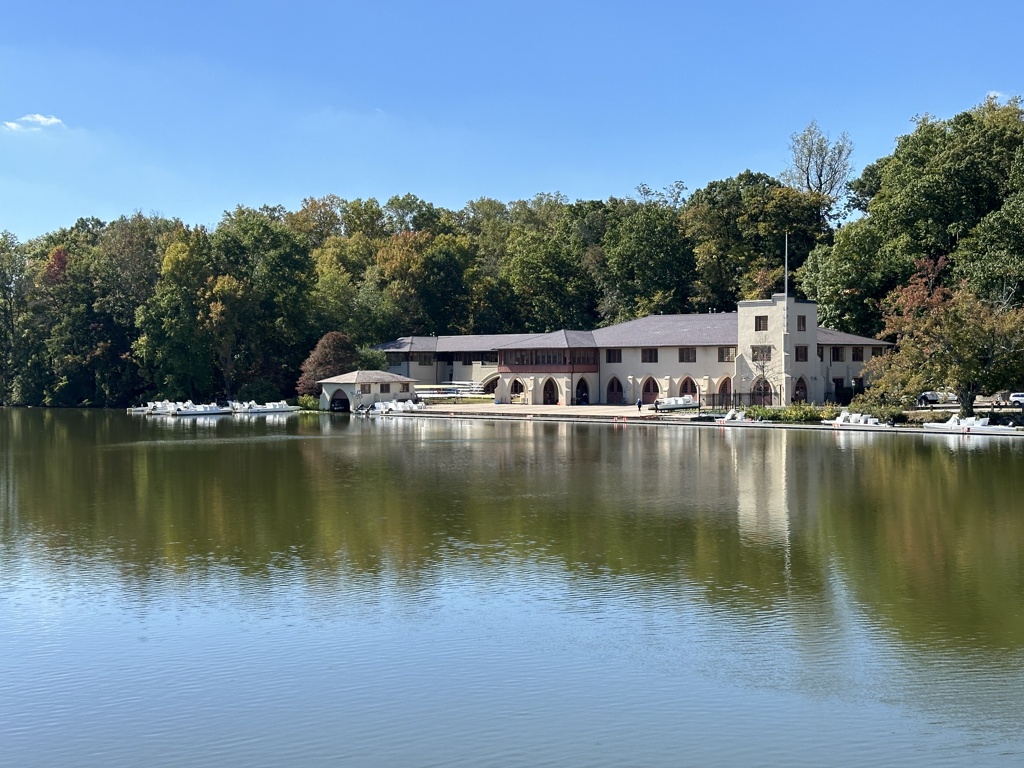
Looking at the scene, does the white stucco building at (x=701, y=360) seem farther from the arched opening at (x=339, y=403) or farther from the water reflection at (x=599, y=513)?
the water reflection at (x=599, y=513)

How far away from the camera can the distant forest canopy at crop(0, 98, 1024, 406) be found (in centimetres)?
6831

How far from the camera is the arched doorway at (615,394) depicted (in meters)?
73.4

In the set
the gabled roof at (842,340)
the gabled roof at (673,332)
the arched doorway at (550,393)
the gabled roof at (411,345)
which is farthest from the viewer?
the gabled roof at (411,345)

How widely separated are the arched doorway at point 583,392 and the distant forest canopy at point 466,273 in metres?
13.5

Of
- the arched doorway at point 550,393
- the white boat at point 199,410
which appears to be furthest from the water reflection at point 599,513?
the white boat at point 199,410

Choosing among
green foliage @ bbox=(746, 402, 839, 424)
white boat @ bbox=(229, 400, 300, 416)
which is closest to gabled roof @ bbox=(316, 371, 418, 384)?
white boat @ bbox=(229, 400, 300, 416)

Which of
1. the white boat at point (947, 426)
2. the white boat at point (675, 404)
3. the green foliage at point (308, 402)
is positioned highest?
the green foliage at point (308, 402)

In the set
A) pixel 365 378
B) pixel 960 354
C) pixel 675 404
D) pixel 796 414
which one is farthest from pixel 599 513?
pixel 365 378

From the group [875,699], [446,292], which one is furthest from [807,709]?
[446,292]

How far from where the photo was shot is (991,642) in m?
15.9

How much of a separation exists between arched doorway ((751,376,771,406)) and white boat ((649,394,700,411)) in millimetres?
3445

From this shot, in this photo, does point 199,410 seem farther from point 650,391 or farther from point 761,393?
point 761,393

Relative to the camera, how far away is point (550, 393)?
246 feet

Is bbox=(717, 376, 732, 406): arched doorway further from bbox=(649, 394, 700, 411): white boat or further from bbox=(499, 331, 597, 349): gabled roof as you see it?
bbox=(499, 331, 597, 349): gabled roof
